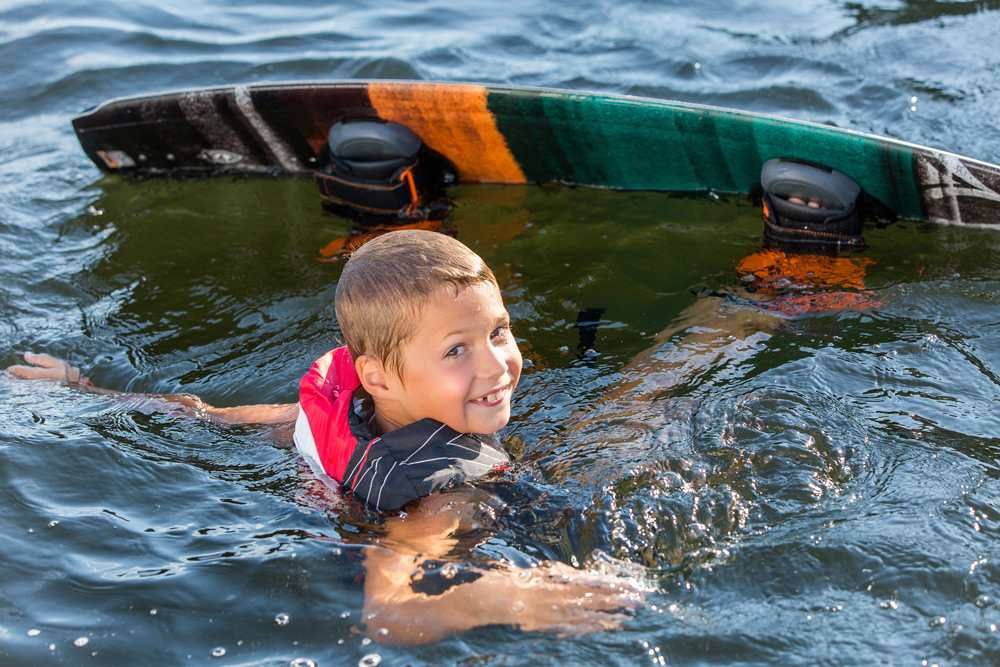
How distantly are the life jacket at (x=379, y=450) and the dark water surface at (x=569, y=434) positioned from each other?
15 cm

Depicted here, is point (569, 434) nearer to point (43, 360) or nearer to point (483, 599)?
point (483, 599)

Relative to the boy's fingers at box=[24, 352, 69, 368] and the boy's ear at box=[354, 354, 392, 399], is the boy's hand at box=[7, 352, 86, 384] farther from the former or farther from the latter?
the boy's ear at box=[354, 354, 392, 399]

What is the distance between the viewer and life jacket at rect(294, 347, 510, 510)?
2.58 m

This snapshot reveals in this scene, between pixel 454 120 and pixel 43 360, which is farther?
pixel 454 120

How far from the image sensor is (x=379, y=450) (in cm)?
261

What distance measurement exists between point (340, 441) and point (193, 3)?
7.94 m

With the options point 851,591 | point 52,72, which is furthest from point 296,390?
point 52,72

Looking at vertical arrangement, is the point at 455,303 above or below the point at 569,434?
above

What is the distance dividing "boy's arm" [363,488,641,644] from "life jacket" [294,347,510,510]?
0.18m

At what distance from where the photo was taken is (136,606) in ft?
8.05

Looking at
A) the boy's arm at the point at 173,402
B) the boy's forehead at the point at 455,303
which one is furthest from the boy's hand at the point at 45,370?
the boy's forehead at the point at 455,303

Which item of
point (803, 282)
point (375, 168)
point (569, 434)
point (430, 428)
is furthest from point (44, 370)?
point (803, 282)

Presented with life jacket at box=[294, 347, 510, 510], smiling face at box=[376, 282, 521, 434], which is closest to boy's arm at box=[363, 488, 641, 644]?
life jacket at box=[294, 347, 510, 510]

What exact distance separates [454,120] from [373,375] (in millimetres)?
2397
